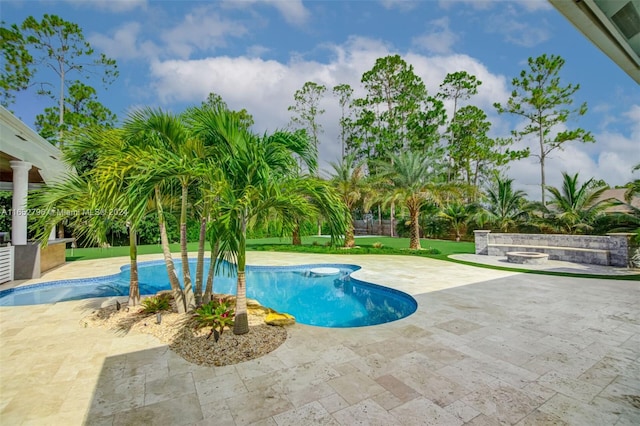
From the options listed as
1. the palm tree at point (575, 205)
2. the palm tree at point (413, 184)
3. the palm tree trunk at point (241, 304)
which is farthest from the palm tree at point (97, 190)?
the palm tree at point (575, 205)

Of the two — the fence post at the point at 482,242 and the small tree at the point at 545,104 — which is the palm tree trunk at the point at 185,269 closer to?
the fence post at the point at 482,242

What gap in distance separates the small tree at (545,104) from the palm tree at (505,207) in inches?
180

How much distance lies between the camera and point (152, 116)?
5.47 metres

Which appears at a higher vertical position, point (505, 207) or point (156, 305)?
point (505, 207)

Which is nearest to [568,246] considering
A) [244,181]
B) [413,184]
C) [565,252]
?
[565,252]

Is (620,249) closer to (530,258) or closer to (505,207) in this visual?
(530,258)

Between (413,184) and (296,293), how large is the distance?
9.99 m

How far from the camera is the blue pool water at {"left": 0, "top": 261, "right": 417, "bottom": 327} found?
7809mm

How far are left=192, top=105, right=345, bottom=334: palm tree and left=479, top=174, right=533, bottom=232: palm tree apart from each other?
19004 millimetres

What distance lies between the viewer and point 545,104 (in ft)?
79.9

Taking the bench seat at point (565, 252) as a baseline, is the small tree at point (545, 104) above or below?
above

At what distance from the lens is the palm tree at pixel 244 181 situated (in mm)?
4590

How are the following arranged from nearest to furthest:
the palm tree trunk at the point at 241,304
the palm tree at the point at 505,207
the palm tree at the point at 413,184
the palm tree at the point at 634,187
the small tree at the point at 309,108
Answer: the palm tree trunk at the point at 241,304 < the palm tree at the point at 634,187 < the palm tree at the point at 413,184 < the palm tree at the point at 505,207 < the small tree at the point at 309,108

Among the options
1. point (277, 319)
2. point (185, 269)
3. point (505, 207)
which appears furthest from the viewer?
point (505, 207)
